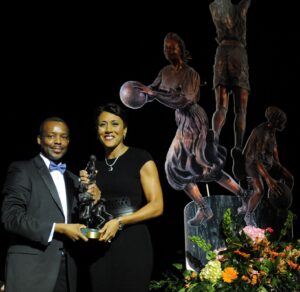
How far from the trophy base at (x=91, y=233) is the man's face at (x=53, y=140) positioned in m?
0.47

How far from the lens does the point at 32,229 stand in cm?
217

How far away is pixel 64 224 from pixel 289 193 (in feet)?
6.77

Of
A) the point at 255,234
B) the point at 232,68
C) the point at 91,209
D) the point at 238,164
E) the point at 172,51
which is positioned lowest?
the point at 255,234

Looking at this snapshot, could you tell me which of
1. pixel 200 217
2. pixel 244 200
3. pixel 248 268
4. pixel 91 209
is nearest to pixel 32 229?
pixel 91 209

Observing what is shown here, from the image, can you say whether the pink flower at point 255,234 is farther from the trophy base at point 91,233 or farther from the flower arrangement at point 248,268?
the trophy base at point 91,233

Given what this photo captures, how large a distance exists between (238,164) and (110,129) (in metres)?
1.41

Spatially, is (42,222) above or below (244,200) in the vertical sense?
above

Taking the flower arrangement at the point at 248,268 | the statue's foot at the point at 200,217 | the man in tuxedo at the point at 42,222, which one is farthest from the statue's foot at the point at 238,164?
the man in tuxedo at the point at 42,222

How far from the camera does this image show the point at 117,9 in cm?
358

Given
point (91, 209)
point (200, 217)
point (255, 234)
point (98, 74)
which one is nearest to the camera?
A: point (91, 209)

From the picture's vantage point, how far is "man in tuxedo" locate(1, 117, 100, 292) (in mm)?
2197

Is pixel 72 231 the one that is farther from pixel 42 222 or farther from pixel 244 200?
pixel 244 200

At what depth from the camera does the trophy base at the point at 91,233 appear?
213 centimetres

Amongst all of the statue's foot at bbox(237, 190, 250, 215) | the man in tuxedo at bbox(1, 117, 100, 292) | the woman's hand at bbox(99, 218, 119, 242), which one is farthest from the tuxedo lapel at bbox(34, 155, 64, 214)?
the statue's foot at bbox(237, 190, 250, 215)
